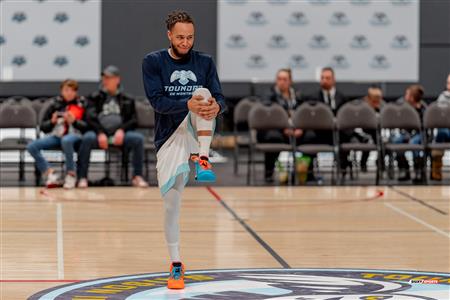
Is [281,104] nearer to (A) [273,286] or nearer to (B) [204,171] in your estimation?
(A) [273,286]

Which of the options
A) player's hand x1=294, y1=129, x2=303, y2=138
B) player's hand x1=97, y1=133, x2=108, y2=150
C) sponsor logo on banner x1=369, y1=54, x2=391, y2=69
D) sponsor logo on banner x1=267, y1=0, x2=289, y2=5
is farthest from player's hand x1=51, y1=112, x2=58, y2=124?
sponsor logo on banner x1=369, y1=54, x2=391, y2=69

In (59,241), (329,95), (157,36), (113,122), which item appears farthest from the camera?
(157,36)

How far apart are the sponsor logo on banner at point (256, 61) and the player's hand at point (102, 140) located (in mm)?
5433

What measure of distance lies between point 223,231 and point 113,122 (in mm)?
5187

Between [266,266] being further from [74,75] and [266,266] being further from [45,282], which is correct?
[74,75]

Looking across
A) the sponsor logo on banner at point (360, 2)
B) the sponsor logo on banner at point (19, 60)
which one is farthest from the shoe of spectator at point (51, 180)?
the sponsor logo on banner at point (360, 2)

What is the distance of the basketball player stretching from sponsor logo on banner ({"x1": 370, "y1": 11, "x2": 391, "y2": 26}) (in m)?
13.3

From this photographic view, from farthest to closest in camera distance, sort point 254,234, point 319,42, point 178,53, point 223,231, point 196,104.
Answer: point 319,42 → point 223,231 → point 254,234 → point 178,53 → point 196,104

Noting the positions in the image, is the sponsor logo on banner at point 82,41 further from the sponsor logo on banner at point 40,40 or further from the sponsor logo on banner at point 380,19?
the sponsor logo on banner at point 380,19

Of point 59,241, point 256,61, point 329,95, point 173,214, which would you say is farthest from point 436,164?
point 173,214

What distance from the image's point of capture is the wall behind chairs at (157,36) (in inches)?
814

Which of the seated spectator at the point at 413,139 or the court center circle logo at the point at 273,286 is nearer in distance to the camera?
the court center circle logo at the point at 273,286

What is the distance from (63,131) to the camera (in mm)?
15109

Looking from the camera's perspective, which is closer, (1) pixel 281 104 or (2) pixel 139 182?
(2) pixel 139 182
